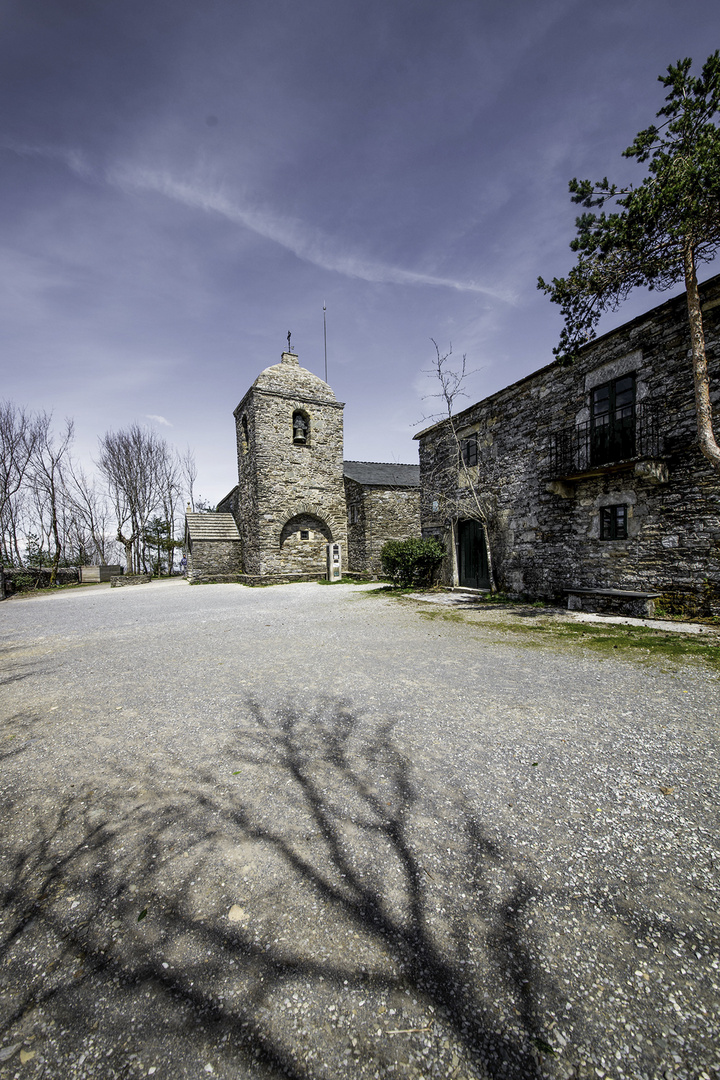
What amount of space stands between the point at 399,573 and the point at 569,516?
20.9 ft

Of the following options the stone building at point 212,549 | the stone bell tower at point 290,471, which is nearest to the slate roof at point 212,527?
the stone building at point 212,549

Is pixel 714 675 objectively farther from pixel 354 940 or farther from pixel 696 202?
pixel 696 202

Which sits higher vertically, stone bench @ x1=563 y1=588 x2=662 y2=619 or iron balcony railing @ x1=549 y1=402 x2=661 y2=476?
iron balcony railing @ x1=549 y1=402 x2=661 y2=476

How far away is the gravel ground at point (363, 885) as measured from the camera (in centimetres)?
133

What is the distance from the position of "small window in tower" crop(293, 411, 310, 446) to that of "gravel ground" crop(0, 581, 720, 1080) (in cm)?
1650

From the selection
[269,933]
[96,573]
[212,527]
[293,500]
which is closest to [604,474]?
[269,933]

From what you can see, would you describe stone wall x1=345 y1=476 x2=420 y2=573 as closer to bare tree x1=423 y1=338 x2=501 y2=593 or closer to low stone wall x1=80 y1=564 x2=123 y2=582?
bare tree x1=423 y1=338 x2=501 y2=593

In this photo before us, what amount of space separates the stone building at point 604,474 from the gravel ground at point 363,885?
187 inches

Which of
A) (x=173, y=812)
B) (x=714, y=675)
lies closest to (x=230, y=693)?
(x=173, y=812)

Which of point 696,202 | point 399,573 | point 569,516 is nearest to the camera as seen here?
point 696,202

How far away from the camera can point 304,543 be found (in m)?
19.7

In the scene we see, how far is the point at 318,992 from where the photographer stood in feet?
4.82

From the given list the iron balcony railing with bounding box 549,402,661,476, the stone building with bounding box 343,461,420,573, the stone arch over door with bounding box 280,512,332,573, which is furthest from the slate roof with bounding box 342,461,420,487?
the iron balcony railing with bounding box 549,402,661,476

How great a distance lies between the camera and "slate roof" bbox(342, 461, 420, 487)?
21.8 metres
